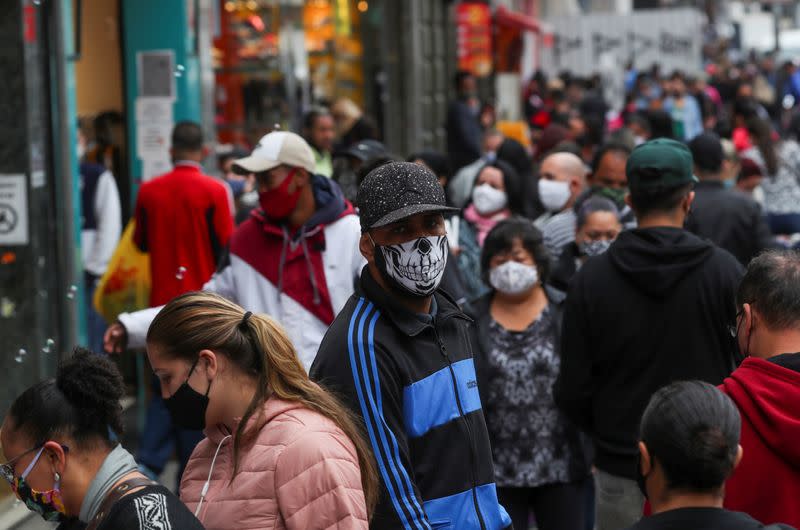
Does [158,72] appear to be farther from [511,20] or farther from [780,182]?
[511,20]

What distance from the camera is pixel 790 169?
35.8 feet

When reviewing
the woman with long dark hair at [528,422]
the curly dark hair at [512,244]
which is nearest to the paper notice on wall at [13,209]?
the curly dark hair at [512,244]

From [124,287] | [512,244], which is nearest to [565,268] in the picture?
[512,244]

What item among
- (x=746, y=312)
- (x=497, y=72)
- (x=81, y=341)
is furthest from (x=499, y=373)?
(x=497, y=72)

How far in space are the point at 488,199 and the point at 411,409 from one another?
15.9 feet

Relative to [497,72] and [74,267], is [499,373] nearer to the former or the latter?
[74,267]

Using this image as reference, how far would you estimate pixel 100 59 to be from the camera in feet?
33.5

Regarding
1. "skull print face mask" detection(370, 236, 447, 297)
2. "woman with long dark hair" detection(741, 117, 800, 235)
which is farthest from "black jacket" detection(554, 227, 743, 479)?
"woman with long dark hair" detection(741, 117, 800, 235)

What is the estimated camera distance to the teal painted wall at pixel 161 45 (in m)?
9.74

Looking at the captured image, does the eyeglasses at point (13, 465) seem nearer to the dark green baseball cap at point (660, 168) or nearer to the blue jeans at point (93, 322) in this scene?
the dark green baseball cap at point (660, 168)

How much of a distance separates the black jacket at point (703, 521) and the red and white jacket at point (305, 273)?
2.61 m

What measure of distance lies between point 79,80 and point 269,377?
7677 millimetres

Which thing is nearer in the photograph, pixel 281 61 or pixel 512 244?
pixel 512 244

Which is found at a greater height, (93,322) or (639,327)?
(639,327)
